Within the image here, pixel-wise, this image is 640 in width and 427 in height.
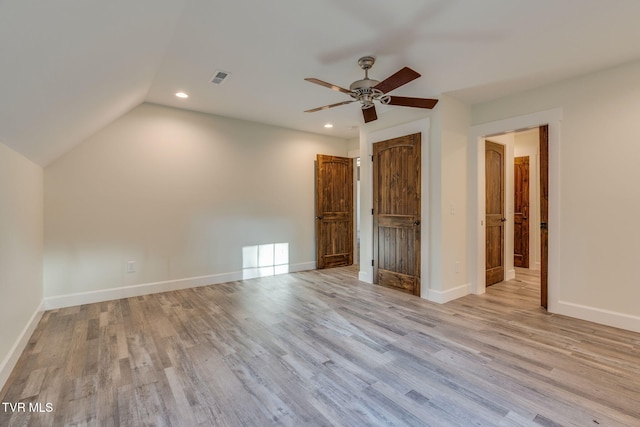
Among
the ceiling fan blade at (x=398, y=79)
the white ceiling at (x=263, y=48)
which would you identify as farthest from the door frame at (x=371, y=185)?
the ceiling fan blade at (x=398, y=79)

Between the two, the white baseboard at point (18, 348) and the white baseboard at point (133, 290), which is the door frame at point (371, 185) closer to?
the white baseboard at point (133, 290)

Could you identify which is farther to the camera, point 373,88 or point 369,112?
point 369,112

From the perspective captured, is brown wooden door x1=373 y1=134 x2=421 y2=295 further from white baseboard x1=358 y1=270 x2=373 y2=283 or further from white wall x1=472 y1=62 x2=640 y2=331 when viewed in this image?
white wall x1=472 y1=62 x2=640 y2=331

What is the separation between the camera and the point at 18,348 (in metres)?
2.34

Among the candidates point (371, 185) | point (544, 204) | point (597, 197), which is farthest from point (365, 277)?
point (597, 197)

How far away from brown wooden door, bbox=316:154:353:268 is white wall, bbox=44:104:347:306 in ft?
0.98

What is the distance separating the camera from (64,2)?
4.22ft

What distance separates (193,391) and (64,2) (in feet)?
7.17

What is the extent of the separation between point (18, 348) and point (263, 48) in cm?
319

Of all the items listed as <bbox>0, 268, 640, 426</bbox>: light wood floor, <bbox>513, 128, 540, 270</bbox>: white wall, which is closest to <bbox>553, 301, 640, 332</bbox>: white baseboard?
<bbox>0, 268, 640, 426</bbox>: light wood floor

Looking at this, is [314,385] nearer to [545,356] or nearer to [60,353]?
[545,356]

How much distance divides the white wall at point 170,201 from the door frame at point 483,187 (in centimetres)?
285

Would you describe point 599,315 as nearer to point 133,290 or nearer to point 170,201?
point 170,201

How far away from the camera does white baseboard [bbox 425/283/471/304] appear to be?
3662 millimetres
